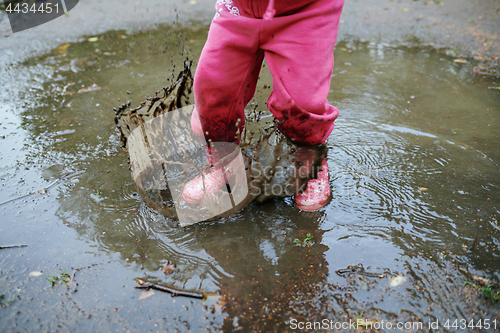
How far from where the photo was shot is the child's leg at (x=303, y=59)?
143cm

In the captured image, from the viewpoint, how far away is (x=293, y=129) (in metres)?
1.59

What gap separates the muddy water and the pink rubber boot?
5cm

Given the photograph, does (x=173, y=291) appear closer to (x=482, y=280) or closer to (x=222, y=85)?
(x=222, y=85)

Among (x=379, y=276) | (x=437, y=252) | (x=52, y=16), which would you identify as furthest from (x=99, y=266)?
(x=52, y=16)

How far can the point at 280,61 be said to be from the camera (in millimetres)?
1500

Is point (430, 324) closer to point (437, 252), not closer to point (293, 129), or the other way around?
point (437, 252)

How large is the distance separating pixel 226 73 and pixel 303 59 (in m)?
0.35

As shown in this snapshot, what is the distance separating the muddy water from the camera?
1.24 m

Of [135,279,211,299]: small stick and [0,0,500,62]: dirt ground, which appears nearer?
[135,279,211,299]: small stick

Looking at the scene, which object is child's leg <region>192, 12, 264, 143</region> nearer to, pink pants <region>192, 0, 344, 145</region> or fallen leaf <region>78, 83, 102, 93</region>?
pink pants <region>192, 0, 344, 145</region>

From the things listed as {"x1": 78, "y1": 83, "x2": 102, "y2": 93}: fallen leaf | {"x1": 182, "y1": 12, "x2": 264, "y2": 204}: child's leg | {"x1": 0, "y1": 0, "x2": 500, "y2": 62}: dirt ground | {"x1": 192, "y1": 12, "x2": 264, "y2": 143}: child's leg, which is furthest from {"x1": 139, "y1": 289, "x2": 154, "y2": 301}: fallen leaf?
{"x1": 0, "y1": 0, "x2": 500, "y2": 62}: dirt ground

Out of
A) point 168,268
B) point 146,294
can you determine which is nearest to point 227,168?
point 168,268

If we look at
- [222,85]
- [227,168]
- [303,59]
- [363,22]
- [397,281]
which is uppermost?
[303,59]

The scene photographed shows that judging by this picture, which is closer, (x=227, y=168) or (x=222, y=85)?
(x=222, y=85)
